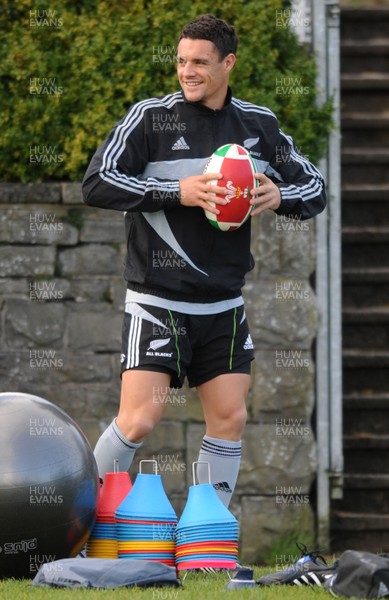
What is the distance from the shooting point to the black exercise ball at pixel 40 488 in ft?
18.9

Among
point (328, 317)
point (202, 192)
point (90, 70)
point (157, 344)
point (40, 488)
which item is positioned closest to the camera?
point (40, 488)

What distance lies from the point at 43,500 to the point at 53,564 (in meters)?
0.37

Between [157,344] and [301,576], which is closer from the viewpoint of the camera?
[301,576]

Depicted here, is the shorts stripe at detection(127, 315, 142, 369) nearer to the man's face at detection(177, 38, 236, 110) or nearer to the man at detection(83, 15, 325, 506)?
the man at detection(83, 15, 325, 506)

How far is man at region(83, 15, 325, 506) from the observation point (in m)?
6.23

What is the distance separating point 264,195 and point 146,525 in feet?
5.33

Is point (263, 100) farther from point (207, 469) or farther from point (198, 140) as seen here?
point (207, 469)

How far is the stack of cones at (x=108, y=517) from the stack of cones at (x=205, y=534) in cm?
38

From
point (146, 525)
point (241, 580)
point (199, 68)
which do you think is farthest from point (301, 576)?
point (199, 68)

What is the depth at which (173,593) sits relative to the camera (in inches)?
206

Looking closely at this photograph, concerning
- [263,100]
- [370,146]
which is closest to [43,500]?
[263,100]

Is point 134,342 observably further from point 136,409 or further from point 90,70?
point 90,70

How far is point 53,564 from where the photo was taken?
549 centimetres

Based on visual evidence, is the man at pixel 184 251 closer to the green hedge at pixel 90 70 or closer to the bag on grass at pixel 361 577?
the bag on grass at pixel 361 577
